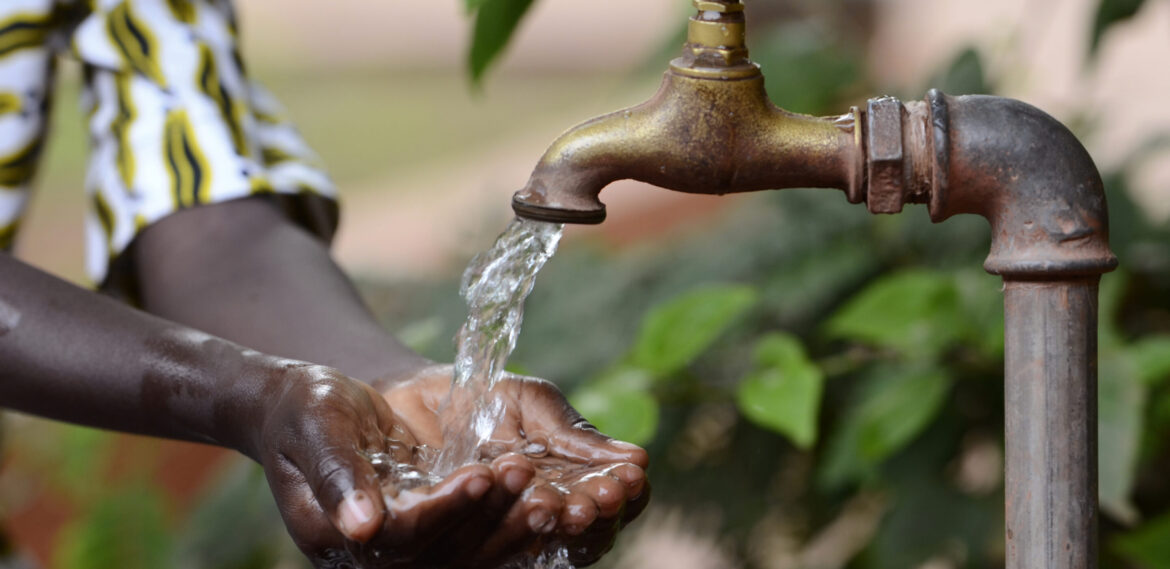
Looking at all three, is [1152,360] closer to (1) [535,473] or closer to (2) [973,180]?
(2) [973,180]

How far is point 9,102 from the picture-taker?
1025mm

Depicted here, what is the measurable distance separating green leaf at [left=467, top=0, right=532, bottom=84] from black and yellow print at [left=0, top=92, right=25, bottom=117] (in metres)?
0.37

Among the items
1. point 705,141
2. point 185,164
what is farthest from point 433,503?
point 185,164

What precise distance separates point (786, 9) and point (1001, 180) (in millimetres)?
2183

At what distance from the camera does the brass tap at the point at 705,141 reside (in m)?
0.77

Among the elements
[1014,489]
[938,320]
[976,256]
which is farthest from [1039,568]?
[976,256]

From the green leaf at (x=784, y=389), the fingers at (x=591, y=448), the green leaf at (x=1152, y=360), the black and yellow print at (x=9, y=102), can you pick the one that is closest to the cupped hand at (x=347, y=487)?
the fingers at (x=591, y=448)

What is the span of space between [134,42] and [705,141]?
0.55 meters

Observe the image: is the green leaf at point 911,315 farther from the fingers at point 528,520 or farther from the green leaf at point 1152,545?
the fingers at point 528,520

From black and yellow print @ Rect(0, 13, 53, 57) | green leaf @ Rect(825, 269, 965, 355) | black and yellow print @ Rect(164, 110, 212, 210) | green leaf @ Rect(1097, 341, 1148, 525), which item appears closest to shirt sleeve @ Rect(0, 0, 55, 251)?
black and yellow print @ Rect(0, 13, 53, 57)

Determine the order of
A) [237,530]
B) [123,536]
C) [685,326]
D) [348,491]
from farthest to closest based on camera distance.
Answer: [123,536], [237,530], [685,326], [348,491]

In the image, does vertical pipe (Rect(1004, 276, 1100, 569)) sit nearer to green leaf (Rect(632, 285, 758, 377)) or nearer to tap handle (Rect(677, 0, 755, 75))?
tap handle (Rect(677, 0, 755, 75))

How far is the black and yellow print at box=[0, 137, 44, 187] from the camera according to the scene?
3.42ft

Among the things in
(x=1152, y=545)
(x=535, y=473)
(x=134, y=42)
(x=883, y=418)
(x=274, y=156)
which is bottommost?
(x=1152, y=545)
